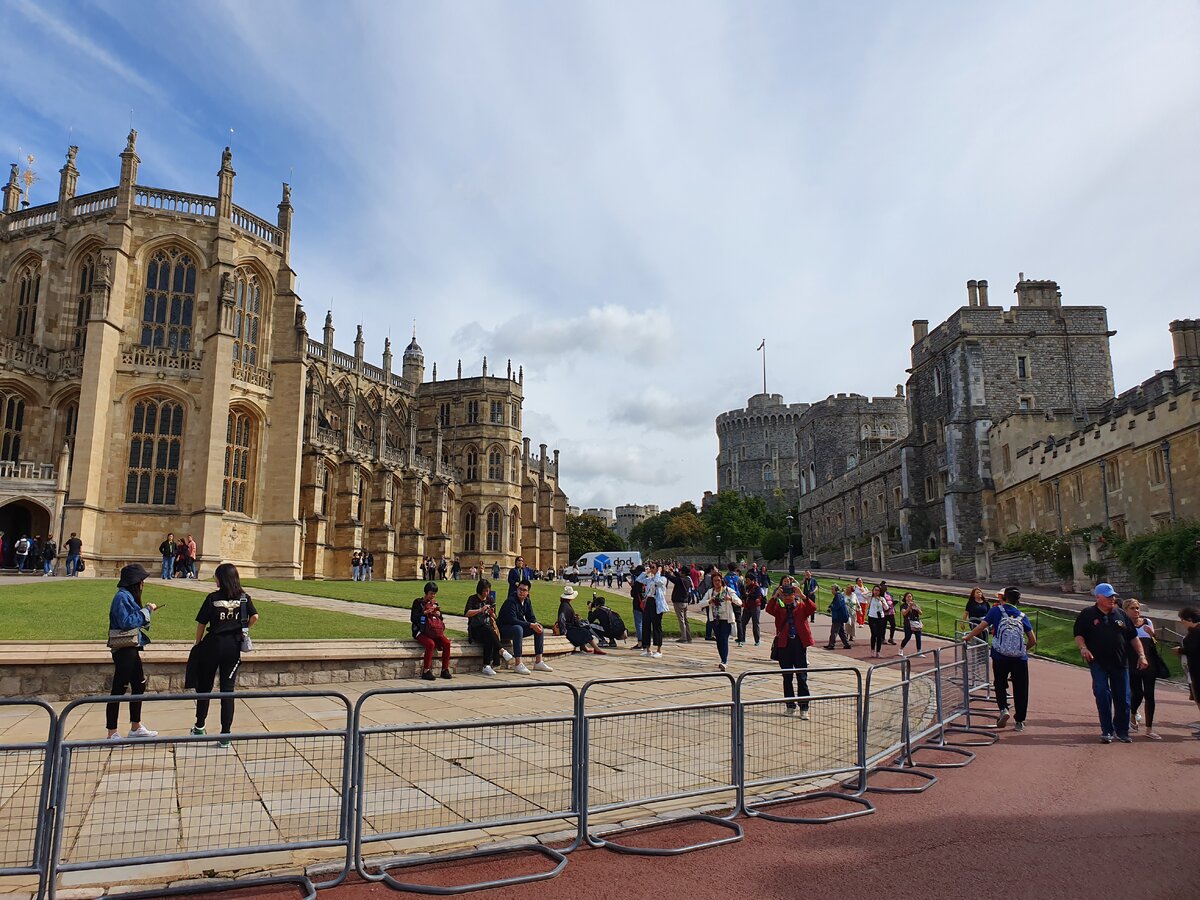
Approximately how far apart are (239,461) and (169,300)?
22.6 feet

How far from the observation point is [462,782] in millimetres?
6438

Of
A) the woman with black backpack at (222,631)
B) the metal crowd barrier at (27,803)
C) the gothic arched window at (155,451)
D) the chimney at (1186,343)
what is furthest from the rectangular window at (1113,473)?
the gothic arched window at (155,451)

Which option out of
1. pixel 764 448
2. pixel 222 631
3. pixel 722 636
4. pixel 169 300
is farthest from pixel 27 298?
pixel 764 448

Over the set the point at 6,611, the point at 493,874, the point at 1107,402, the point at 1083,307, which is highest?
the point at 1083,307

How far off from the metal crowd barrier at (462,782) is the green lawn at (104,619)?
23.8 feet

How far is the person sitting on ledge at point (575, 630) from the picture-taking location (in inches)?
644

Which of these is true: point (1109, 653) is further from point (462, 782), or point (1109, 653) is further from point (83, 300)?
point (83, 300)

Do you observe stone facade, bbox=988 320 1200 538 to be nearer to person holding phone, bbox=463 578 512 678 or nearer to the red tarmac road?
the red tarmac road

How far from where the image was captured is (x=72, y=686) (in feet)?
34.1

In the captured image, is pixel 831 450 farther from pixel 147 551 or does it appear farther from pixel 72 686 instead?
pixel 72 686

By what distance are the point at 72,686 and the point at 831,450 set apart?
7555 centimetres

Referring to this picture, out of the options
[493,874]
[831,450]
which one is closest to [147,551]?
[493,874]

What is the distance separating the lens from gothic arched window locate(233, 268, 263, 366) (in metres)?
33.2

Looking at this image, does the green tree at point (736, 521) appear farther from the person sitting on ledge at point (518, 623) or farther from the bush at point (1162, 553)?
the person sitting on ledge at point (518, 623)
